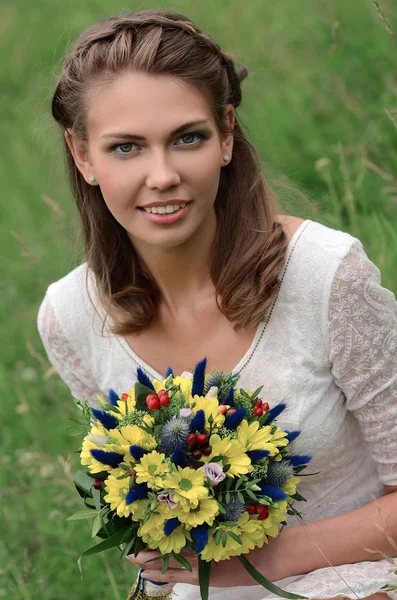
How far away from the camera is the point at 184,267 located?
2.93 metres

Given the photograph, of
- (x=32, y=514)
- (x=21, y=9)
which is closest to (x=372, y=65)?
(x=32, y=514)

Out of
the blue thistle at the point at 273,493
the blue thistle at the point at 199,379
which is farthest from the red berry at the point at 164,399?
the blue thistle at the point at 273,493

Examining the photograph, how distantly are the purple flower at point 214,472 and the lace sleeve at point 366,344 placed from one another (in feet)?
2.14

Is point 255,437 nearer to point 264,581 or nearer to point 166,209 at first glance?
point 264,581

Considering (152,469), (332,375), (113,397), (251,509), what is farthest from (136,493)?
(332,375)

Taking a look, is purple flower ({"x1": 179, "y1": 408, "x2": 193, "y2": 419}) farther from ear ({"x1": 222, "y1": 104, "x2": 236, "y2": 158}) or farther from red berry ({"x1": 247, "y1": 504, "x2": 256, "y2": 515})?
ear ({"x1": 222, "y1": 104, "x2": 236, "y2": 158})

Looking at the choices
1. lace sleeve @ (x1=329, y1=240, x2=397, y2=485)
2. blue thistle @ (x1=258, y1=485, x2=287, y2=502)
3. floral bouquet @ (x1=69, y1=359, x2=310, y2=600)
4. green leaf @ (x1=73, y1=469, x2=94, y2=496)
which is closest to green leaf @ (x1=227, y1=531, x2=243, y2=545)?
floral bouquet @ (x1=69, y1=359, x2=310, y2=600)

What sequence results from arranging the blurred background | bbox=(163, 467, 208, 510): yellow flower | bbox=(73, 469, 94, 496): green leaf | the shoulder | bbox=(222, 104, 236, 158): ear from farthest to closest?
the blurred background → the shoulder → bbox=(222, 104, 236, 158): ear → bbox=(73, 469, 94, 496): green leaf → bbox=(163, 467, 208, 510): yellow flower

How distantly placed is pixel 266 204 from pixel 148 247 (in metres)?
0.40

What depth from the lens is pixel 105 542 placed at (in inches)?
90.7

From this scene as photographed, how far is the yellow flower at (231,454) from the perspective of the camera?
86.4 inches

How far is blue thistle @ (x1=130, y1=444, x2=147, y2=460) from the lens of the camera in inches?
85.8

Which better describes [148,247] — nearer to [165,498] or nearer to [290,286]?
[290,286]

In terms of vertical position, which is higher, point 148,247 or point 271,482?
point 148,247
